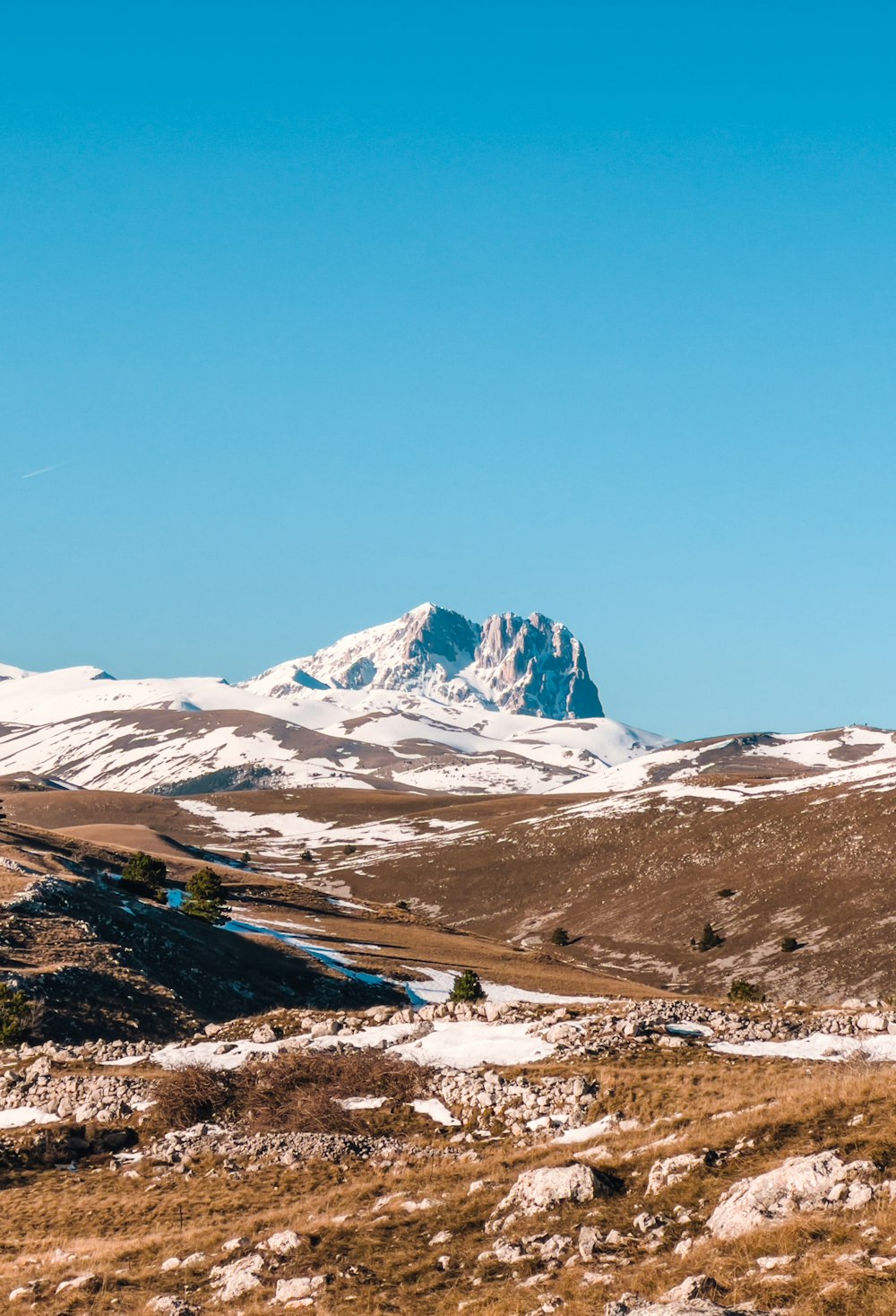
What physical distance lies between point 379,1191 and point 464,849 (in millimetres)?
155739

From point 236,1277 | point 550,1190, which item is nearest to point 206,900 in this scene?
point 236,1277

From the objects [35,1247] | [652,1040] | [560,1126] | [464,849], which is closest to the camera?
[35,1247]

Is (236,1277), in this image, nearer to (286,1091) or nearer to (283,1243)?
(283,1243)

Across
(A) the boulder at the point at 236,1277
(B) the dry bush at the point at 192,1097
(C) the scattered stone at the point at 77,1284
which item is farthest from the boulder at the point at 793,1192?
(B) the dry bush at the point at 192,1097

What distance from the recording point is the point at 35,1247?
2344 centimetres

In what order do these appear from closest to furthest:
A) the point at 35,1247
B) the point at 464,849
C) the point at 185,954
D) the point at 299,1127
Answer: the point at 35,1247, the point at 299,1127, the point at 185,954, the point at 464,849

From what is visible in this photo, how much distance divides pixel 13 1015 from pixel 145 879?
57543 mm

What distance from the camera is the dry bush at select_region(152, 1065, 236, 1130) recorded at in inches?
1206

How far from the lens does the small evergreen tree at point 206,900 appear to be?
85.2m

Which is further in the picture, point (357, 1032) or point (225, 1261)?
point (357, 1032)

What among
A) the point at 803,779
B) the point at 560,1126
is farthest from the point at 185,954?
the point at 803,779

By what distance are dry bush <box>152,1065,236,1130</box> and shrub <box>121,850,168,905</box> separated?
198ft

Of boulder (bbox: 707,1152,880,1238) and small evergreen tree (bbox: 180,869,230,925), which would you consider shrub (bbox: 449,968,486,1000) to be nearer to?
small evergreen tree (bbox: 180,869,230,925)

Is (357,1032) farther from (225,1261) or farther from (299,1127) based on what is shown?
(225,1261)
